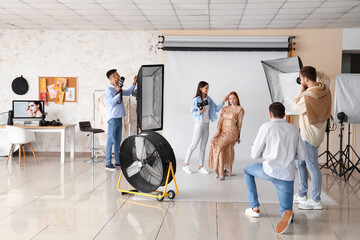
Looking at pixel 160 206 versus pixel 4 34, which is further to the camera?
pixel 4 34

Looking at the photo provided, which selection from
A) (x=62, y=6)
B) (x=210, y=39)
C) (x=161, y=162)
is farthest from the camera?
(x=210, y=39)

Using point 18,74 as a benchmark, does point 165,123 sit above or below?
below

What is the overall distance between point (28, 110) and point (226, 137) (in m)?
4.05

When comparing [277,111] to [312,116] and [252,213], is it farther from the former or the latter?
[252,213]

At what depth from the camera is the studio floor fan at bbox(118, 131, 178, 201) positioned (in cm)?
389

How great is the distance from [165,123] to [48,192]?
3254mm

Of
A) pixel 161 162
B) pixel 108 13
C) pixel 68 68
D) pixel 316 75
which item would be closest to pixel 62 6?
pixel 108 13

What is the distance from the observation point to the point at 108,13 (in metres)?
5.98

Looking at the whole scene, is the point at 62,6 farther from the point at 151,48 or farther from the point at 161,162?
the point at 161,162

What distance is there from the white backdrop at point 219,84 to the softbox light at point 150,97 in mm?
3041

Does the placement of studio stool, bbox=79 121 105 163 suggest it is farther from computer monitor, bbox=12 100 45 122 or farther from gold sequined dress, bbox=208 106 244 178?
gold sequined dress, bbox=208 106 244 178

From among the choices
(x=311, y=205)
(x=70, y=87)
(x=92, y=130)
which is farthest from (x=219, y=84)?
(x=311, y=205)

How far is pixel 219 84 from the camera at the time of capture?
720 centimetres

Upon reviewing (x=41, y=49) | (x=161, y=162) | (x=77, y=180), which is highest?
(x=41, y=49)
